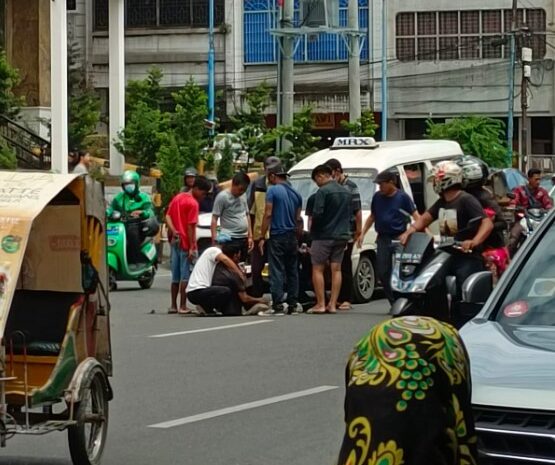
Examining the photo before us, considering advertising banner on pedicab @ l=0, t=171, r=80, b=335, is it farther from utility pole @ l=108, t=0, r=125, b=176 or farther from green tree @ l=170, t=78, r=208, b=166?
utility pole @ l=108, t=0, r=125, b=176

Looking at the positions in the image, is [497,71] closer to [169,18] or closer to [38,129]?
[169,18]

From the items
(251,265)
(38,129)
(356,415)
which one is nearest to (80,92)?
(38,129)

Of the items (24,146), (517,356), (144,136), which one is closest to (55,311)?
(517,356)

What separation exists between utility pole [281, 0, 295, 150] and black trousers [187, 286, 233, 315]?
47.3 feet

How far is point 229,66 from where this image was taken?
58125mm

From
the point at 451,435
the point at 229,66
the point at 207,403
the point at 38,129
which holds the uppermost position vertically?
the point at 229,66

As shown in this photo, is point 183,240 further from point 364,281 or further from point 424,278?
point 424,278

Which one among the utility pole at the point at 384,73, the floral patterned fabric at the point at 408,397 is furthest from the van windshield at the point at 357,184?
the utility pole at the point at 384,73

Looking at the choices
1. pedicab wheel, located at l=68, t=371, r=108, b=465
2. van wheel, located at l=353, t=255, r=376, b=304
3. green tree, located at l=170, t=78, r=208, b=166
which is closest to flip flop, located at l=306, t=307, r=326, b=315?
van wheel, located at l=353, t=255, r=376, b=304

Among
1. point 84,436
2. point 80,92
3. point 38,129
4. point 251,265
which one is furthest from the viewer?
point 80,92

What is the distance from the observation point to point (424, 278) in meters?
11.2

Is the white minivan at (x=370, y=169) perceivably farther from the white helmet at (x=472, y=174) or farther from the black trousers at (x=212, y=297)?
the white helmet at (x=472, y=174)

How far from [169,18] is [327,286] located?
137 ft

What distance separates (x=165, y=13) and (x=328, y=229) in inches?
1681
